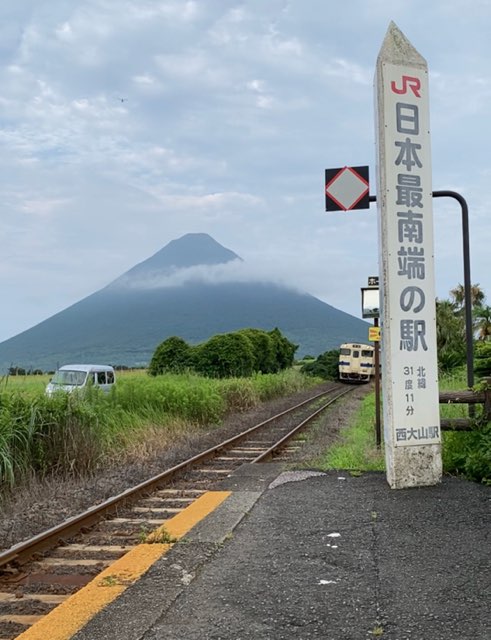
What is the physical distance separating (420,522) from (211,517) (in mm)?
1665

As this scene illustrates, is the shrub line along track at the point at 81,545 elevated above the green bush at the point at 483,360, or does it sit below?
below

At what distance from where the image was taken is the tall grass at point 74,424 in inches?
282

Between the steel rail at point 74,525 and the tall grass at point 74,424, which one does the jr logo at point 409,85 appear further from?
the tall grass at point 74,424

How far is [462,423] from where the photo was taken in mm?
6562

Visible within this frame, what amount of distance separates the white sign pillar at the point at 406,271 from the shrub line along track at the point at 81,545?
237cm

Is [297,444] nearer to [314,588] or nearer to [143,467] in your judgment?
[143,467]

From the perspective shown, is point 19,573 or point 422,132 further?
point 422,132

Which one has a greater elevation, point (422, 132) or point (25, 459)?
A: point (422, 132)

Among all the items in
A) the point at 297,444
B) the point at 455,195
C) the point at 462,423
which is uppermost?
the point at 455,195

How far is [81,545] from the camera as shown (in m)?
5.13

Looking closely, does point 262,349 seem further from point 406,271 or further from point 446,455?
point 406,271

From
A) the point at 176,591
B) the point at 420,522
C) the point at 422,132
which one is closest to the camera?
the point at 176,591

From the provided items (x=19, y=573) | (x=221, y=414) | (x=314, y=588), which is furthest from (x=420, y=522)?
(x=221, y=414)

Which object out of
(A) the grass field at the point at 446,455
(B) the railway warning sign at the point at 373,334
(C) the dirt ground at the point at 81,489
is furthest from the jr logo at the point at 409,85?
(C) the dirt ground at the point at 81,489
